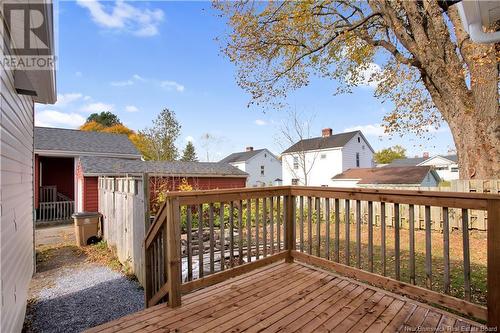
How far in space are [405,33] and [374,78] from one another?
2954mm

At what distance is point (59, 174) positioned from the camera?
14258 millimetres

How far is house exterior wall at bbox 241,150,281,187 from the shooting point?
2929 centimetres

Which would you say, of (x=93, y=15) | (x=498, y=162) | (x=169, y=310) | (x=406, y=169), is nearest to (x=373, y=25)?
(x=498, y=162)

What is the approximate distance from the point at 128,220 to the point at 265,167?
25.7 meters

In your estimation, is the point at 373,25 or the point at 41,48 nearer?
the point at 41,48

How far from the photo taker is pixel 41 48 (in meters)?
2.63

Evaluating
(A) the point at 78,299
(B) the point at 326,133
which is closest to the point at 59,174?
(A) the point at 78,299

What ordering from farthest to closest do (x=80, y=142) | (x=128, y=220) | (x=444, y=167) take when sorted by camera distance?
(x=444, y=167)
(x=80, y=142)
(x=128, y=220)

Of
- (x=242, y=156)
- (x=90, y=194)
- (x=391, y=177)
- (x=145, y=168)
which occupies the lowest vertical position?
(x=90, y=194)

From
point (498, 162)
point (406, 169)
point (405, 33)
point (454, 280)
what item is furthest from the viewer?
point (406, 169)

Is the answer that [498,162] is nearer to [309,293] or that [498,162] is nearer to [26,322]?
[309,293]

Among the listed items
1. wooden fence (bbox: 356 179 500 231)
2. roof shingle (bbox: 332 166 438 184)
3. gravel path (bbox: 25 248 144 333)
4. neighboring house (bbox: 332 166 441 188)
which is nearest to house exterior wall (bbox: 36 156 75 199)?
gravel path (bbox: 25 248 144 333)

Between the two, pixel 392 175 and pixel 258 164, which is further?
pixel 258 164

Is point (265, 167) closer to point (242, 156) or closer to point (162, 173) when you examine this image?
point (242, 156)
